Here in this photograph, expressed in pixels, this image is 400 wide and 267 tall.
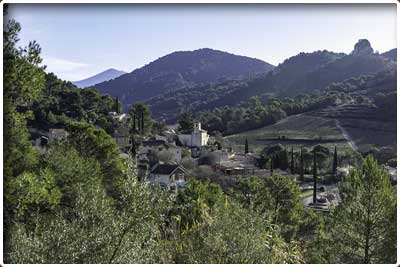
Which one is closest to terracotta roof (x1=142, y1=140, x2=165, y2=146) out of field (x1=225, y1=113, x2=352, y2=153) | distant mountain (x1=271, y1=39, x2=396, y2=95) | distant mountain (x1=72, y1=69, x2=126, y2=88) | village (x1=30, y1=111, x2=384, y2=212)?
village (x1=30, y1=111, x2=384, y2=212)

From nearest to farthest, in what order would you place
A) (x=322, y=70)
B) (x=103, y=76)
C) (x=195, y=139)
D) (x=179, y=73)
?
1. (x=103, y=76)
2. (x=195, y=139)
3. (x=322, y=70)
4. (x=179, y=73)

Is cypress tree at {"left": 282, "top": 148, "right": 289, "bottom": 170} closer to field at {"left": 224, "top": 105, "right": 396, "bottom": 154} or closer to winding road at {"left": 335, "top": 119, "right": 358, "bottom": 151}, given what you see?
field at {"left": 224, "top": 105, "right": 396, "bottom": 154}

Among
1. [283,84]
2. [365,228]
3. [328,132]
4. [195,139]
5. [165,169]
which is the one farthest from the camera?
[283,84]

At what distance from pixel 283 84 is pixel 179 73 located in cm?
3196

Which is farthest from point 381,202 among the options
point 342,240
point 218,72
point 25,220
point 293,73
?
point 218,72

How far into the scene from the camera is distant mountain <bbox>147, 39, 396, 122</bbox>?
265 feet

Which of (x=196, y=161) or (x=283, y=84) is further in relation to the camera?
Answer: (x=283, y=84)

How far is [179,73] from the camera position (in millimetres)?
111500

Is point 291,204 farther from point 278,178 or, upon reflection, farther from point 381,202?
point 381,202

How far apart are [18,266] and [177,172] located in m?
20.6

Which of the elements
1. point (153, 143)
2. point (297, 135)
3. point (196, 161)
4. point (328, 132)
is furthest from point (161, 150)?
point (328, 132)

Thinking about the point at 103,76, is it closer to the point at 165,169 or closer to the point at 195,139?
the point at 165,169

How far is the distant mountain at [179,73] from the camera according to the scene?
8969 centimetres

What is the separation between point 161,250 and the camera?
14.4 feet
